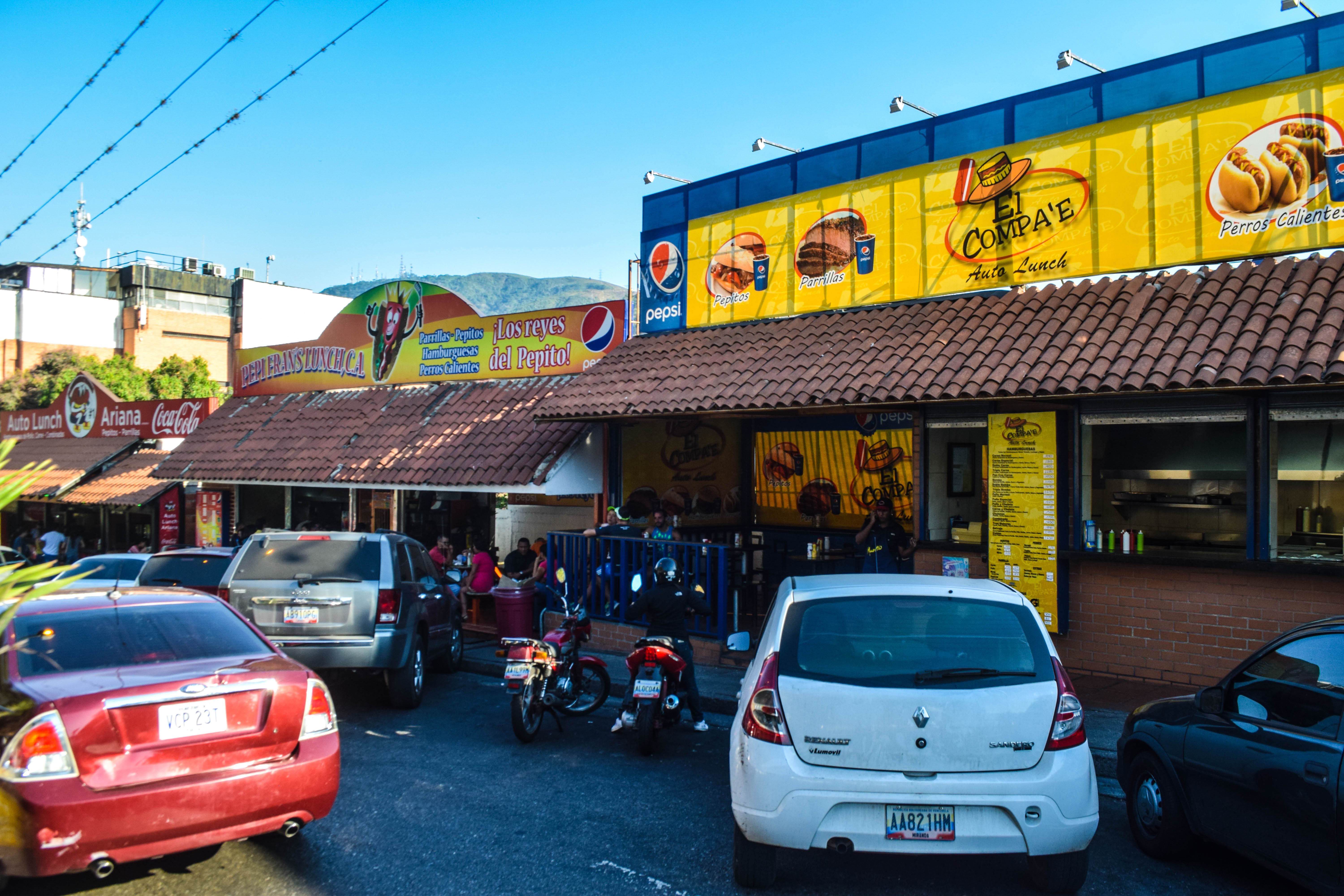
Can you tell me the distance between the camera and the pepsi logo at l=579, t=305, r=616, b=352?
50.0 ft

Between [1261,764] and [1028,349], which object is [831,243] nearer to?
[1028,349]

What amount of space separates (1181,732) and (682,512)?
387 inches

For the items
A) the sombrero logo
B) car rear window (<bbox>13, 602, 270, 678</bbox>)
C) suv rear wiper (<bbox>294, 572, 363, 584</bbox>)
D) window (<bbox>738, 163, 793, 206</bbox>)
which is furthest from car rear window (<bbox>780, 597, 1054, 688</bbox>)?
window (<bbox>738, 163, 793, 206</bbox>)

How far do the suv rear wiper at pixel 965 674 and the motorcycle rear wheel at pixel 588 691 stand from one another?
4602mm

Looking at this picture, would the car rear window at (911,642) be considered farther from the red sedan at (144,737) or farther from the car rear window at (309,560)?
the car rear window at (309,560)

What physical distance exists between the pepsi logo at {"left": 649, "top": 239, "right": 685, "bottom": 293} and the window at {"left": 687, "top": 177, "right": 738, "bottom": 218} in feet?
2.26

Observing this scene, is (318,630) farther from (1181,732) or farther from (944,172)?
(944,172)

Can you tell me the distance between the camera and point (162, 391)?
51.2 meters

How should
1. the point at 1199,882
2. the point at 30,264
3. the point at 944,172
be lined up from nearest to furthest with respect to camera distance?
the point at 1199,882 < the point at 944,172 < the point at 30,264

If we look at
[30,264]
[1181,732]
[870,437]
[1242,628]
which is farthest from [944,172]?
[30,264]

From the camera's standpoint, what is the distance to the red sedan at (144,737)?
13.5 ft

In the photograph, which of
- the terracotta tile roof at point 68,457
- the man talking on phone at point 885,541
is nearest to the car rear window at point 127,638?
the man talking on phone at point 885,541

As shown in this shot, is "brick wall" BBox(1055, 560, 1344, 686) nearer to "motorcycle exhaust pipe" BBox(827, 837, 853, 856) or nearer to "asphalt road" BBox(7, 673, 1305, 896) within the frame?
"asphalt road" BBox(7, 673, 1305, 896)

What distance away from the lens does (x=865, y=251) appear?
12.0 m
